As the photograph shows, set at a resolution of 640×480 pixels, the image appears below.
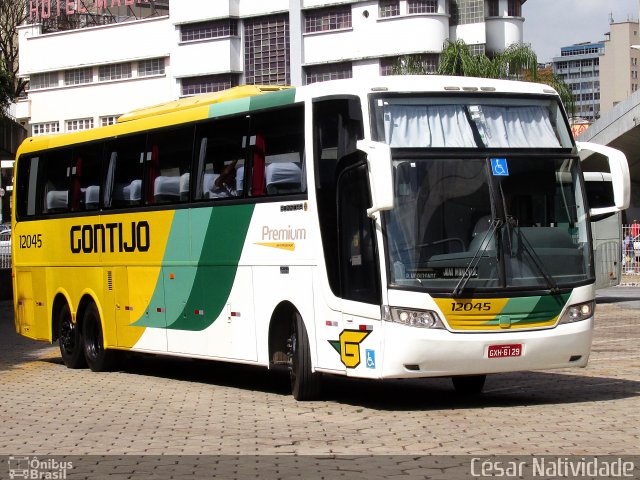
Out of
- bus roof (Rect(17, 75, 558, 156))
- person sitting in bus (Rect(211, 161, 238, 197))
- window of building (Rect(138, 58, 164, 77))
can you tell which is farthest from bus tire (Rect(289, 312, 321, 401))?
window of building (Rect(138, 58, 164, 77))

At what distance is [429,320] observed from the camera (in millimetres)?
12945

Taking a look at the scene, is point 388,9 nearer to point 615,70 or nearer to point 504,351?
point 504,351

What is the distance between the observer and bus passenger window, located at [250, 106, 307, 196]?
14609 millimetres

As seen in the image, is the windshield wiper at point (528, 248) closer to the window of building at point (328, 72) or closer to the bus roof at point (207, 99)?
the bus roof at point (207, 99)

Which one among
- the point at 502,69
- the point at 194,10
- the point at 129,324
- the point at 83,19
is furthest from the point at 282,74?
the point at 129,324

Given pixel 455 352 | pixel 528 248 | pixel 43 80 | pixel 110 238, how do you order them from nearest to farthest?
pixel 455 352, pixel 528 248, pixel 110 238, pixel 43 80

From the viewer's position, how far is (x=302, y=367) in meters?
14.4

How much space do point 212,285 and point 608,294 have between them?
25695 mm

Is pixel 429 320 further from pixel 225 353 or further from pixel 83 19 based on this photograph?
→ pixel 83 19

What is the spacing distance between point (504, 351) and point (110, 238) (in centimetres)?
782

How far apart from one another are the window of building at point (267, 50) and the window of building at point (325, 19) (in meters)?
1.64

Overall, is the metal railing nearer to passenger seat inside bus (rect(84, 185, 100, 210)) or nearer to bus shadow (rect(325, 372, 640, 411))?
bus shadow (rect(325, 372, 640, 411))

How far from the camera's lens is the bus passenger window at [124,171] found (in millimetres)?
18453

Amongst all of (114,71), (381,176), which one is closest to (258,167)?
(381,176)
